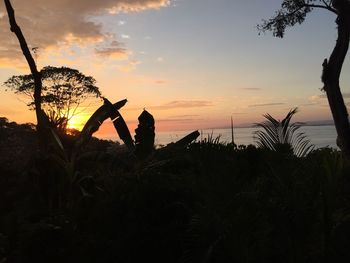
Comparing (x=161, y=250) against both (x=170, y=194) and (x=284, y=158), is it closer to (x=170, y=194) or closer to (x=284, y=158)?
(x=170, y=194)

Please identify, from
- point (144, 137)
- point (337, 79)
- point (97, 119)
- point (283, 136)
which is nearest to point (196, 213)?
point (283, 136)

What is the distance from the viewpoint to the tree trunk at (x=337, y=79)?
1329 centimetres

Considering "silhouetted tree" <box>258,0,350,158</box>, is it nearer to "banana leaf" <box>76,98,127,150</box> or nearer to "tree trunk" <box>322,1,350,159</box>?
"tree trunk" <box>322,1,350,159</box>

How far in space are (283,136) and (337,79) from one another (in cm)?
964

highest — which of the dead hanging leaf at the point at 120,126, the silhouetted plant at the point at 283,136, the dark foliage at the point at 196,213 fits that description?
the dead hanging leaf at the point at 120,126

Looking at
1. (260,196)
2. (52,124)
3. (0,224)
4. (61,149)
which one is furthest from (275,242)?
(52,124)

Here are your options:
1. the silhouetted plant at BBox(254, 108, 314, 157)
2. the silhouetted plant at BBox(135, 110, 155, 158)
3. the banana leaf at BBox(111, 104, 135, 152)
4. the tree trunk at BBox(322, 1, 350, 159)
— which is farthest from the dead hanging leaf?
the tree trunk at BBox(322, 1, 350, 159)

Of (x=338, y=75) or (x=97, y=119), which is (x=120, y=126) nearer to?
(x=97, y=119)

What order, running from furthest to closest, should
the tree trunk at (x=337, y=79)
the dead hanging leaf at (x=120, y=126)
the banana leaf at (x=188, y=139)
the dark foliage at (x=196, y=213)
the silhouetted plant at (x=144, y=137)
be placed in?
the tree trunk at (x=337, y=79) → the dead hanging leaf at (x=120, y=126) → the banana leaf at (x=188, y=139) → the silhouetted plant at (x=144, y=137) → the dark foliage at (x=196, y=213)

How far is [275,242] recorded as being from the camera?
401 cm

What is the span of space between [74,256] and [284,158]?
3.39 metres

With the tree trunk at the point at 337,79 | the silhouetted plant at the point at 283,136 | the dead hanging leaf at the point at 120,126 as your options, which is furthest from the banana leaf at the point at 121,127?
the tree trunk at the point at 337,79

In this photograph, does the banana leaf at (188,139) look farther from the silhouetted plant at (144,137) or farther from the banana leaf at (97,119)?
the banana leaf at (97,119)

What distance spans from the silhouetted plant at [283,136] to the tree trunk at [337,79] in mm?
9282
